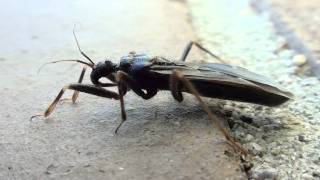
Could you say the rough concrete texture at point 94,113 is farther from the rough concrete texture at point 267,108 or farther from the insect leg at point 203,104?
the rough concrete texture at point 267,108

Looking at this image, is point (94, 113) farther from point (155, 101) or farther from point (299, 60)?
point (299, 60)

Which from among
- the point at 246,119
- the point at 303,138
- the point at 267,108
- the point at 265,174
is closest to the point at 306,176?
the point at 265,174

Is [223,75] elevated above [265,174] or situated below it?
above

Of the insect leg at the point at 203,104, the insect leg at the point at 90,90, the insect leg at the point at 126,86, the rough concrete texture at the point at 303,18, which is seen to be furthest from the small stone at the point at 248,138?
the rough concrete texture at the point at 303,18

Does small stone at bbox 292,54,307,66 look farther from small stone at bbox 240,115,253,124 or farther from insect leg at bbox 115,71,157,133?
insect leg at bbox 115,71,157,133

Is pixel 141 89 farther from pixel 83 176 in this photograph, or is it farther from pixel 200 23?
pixel 200 23

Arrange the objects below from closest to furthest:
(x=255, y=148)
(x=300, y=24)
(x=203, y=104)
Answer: (x=255, y=148) → (x=203, y=104) → (x=300, y=24)

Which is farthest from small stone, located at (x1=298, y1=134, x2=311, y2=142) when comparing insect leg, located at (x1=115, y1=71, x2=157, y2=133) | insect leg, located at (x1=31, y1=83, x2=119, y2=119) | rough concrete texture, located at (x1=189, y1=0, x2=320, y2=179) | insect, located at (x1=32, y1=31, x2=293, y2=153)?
insect leg, located at (x1=31, y1=83, x2=119, y2=119)
